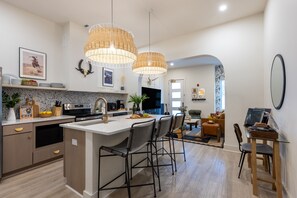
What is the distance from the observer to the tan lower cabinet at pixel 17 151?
7.75ft

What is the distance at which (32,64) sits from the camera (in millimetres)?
3266

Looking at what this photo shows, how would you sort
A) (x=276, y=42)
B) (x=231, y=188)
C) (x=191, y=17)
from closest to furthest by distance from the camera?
(x=231, y=188) → (x=276, y=42) → (x=191, y=17)

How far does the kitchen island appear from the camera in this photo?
5.85ft

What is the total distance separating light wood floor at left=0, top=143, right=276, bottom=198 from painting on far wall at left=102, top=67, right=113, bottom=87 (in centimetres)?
256

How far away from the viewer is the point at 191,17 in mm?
3484

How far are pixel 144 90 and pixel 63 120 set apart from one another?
9.70 feet

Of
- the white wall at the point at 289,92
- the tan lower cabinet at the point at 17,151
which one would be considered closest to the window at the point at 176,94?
the white wall at the point at 289,92

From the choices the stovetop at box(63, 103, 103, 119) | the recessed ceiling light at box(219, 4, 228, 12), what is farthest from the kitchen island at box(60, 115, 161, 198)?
the recessed ceiling light at box(219, 4, 228, 12)

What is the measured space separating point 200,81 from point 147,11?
5.14m

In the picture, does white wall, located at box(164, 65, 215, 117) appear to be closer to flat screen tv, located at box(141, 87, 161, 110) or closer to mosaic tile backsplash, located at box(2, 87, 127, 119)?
A: flat screen tv, located at box(141, 87, 161, 110)

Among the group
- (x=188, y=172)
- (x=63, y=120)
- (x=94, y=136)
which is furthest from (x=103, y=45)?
(x=188, y=172)

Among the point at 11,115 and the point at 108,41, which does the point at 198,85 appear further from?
the point at 11,115

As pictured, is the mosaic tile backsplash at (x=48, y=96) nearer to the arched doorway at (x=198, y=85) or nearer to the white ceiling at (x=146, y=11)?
the white ceiling at (x=146, y=11)

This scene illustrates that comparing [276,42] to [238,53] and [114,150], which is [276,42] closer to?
[238,53]
